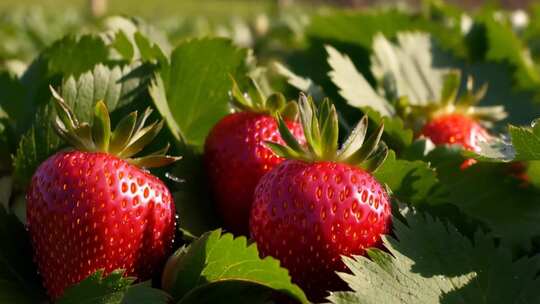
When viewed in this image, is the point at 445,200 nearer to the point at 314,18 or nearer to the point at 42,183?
the point at 42,183

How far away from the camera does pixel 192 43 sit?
41.6 inches

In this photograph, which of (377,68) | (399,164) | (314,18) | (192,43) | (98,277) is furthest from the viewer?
(314,18)

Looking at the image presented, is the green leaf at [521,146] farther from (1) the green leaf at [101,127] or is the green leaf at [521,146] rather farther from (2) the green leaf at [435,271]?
(1) the green leaf at [101,127]

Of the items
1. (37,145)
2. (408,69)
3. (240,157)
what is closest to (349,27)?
(408,69)

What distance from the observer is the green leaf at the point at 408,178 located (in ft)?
2.90

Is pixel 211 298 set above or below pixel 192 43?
below

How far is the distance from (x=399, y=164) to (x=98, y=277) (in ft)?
1.16

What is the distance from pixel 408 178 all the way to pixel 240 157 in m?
0.20

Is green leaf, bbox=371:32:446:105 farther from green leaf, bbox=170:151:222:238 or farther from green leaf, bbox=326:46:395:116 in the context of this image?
green leaf, bbox=170:151:222:238

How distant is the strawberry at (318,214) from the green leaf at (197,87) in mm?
232

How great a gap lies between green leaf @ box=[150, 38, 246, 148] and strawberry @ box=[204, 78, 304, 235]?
7cm

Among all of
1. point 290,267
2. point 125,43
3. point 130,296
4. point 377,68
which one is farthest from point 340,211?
point 377,68

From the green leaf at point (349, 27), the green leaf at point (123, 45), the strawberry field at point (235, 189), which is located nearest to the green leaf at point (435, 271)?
the strawberry field at point (235, 189)

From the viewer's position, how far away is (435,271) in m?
0.78
